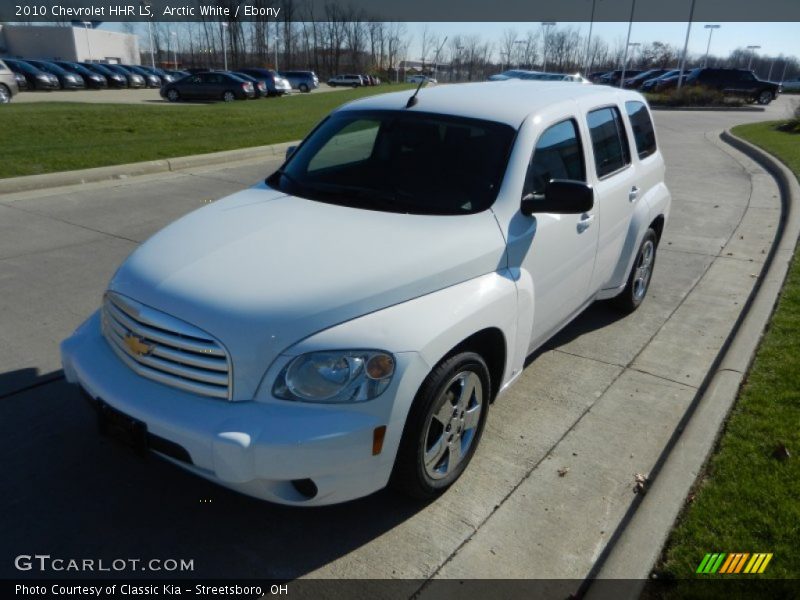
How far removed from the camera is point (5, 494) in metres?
2.97

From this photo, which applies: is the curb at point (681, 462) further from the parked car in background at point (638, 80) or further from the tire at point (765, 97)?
the parked car in background at point (638, 80)

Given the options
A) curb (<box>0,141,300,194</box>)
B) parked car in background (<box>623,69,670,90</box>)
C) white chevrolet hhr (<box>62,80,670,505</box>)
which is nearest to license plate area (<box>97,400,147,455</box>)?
white chevrolet hhr (<box>62,80,670,505</box>)

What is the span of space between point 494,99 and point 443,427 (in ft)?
6.94

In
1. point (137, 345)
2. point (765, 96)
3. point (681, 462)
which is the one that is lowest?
point (765, 96)

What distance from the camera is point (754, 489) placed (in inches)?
123

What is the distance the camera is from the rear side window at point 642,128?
507cm

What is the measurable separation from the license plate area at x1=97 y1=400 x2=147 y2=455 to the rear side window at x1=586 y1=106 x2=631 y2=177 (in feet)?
10.6

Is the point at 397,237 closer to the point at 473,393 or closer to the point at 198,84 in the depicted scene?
the point at 473,393

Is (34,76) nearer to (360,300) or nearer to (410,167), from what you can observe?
(410,167)

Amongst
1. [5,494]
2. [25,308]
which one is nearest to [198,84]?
[25,308]

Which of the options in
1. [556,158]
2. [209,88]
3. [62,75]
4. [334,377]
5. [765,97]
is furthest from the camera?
[765,97]

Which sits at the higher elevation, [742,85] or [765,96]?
[742,85]

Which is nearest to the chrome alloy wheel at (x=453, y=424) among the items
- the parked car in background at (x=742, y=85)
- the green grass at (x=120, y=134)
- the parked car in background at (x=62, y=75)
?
the green grass at (x=120, y=134)

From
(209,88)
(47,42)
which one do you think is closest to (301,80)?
(209,88)
